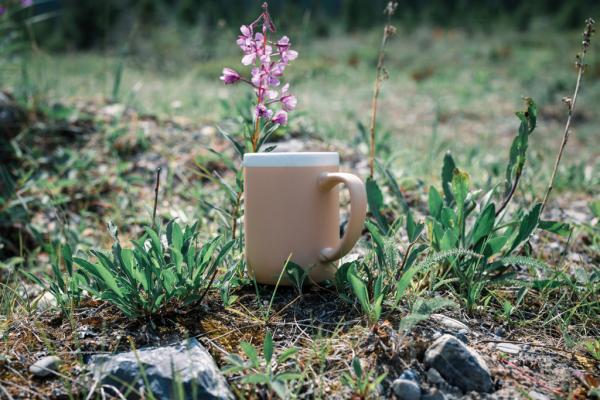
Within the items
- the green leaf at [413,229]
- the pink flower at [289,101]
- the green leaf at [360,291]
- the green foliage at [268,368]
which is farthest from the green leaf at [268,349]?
the pink flower at [289,101]

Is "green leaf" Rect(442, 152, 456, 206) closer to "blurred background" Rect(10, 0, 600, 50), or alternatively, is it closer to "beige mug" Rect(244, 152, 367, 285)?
"beige mug" Rect(244, 152, 367, 285)

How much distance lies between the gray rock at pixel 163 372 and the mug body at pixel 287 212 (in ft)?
1.18

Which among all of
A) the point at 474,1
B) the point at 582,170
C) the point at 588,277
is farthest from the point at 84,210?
the point at 474,1

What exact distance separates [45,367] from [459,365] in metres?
0.90

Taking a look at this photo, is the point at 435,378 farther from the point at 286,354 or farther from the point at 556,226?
the point at 556,226

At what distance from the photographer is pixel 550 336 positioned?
1413mm

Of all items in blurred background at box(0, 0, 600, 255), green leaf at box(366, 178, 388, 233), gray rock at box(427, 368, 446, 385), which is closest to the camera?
gray rock at box(427, 368, 446, 385)

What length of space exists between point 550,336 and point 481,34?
14.1 m

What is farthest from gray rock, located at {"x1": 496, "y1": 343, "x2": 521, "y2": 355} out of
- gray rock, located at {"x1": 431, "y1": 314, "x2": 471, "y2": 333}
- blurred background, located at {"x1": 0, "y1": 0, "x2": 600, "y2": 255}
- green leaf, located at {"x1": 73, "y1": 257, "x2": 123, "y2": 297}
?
blurred background, located at {"x1": 0, "y1": 0, "x2": 600, "y2": 255}

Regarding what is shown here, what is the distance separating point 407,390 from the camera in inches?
43.4

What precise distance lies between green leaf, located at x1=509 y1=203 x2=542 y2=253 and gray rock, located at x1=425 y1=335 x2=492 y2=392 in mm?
521

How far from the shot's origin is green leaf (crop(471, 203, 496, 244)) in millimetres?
1536

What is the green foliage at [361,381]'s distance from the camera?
3.57 feet

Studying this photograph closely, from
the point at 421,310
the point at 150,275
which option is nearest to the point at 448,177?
the point at 421,310
